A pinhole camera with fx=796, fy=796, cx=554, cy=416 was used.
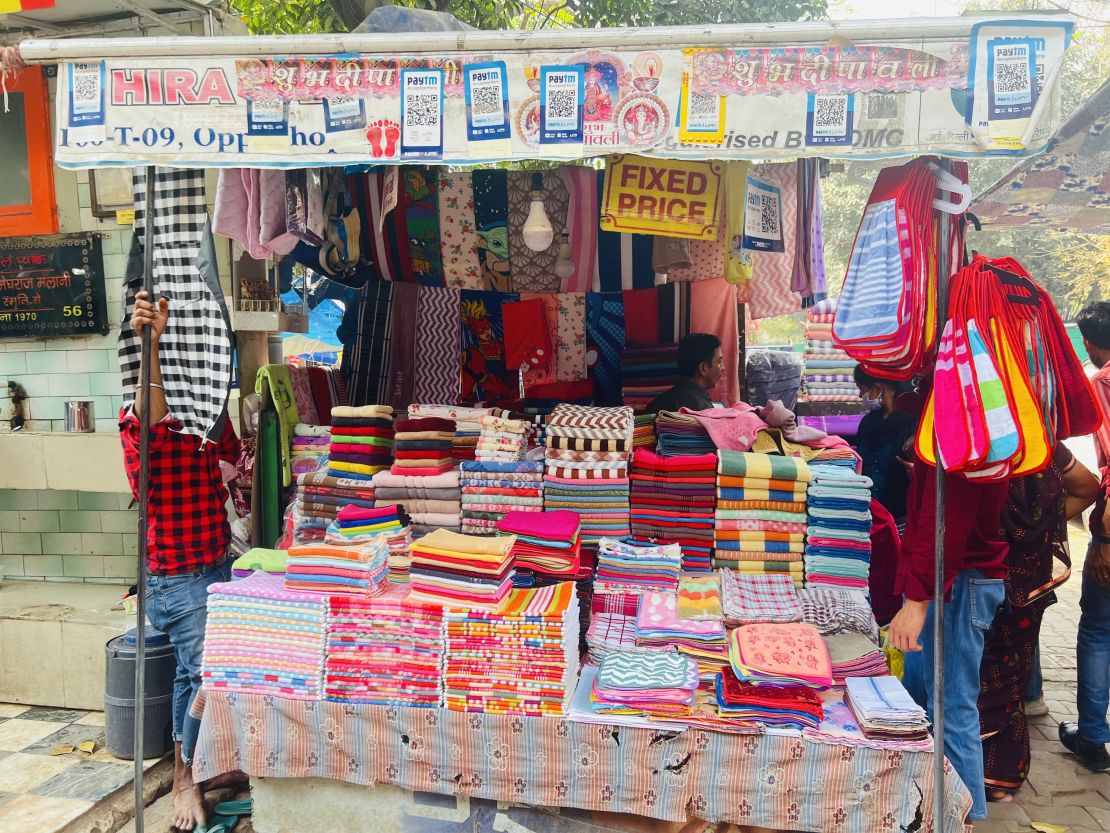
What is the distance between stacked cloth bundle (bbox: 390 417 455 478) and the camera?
4172mm

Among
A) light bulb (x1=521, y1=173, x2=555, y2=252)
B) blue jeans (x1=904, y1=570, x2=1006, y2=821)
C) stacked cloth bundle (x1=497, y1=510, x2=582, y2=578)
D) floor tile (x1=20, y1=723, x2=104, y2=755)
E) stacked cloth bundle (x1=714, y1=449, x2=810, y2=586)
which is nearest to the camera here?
blue jeans (x1=904, y1=570, x2=1006, y2=821)

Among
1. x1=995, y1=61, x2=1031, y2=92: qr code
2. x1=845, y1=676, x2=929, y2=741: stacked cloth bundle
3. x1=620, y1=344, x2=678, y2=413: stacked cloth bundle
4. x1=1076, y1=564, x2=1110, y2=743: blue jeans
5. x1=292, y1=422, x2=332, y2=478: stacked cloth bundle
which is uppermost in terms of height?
x1=995, y1=61, x2=1031, y2=92: qr code

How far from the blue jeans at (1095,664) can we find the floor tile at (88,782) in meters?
5.13

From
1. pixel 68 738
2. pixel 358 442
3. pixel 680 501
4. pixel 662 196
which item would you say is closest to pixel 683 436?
pixel 680 501

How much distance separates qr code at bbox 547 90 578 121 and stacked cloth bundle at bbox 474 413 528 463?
1.74 m

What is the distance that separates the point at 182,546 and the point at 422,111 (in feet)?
7.75

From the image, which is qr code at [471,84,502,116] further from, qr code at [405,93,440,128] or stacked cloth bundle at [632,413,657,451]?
stacked cloth bundle at [632,413,657,451]

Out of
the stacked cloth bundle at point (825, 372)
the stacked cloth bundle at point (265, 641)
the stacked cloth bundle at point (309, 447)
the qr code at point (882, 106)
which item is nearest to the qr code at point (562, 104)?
the qr code at point (882, 106)

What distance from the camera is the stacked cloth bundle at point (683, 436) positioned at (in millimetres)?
4172

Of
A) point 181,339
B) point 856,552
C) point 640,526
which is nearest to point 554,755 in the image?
point 640,526

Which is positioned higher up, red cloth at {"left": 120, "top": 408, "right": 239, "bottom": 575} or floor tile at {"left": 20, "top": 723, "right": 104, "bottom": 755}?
red cloth at {"left": 120, "top": 408, "right": 239, "bottom": 575}

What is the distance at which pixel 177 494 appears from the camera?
12.5 feet

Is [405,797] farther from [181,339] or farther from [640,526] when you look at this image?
[181,339]

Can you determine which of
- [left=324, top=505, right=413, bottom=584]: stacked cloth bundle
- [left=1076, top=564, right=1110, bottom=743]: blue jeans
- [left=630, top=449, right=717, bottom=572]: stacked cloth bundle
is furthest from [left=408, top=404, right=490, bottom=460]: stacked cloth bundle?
[left=1076, top=564, right=1110, bottom=743]: blue jeans
